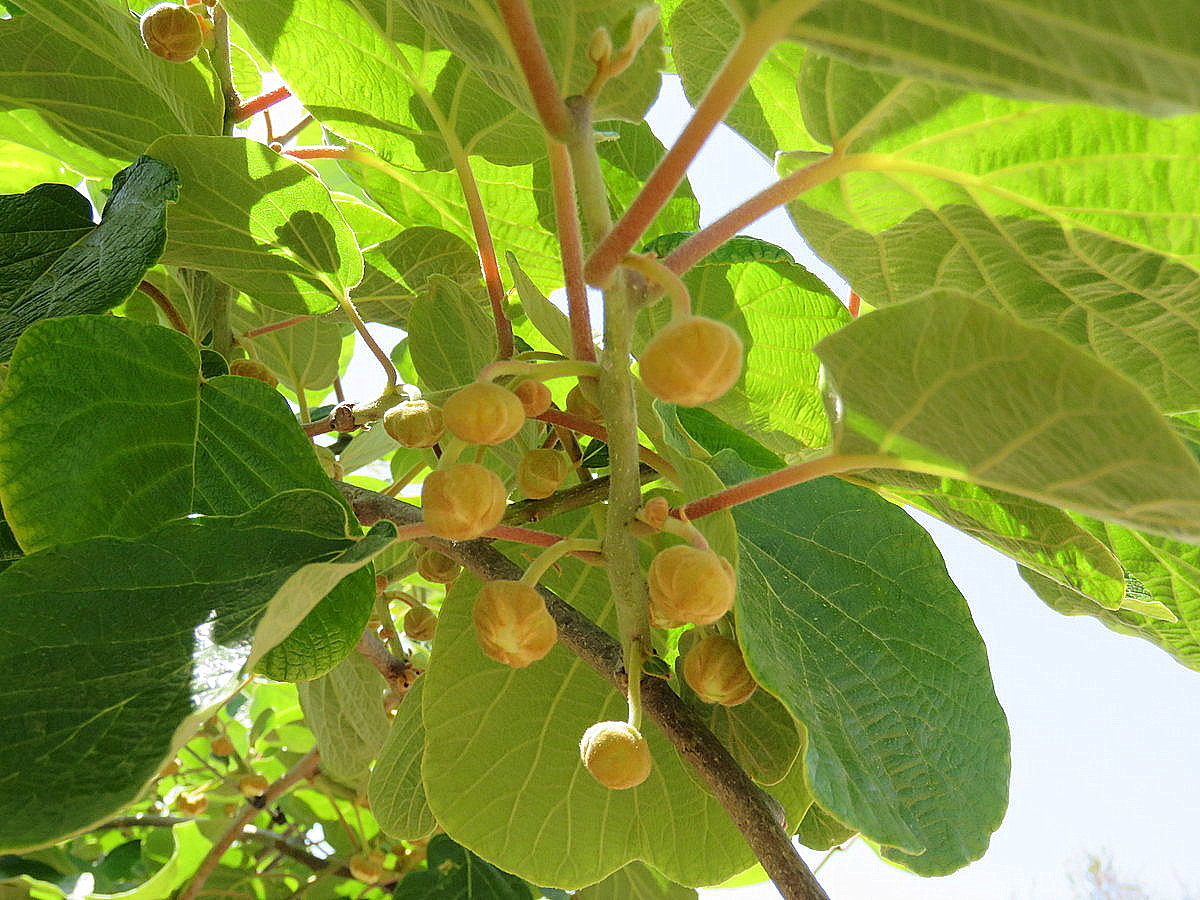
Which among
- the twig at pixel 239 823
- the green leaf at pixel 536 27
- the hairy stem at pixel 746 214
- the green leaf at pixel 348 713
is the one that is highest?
the green leaf at pixel 536 27

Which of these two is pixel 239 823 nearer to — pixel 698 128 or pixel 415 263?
pixel 415 263

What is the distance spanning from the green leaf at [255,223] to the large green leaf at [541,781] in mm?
260

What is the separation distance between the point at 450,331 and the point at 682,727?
36 centimetres

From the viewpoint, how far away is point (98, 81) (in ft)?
2.30

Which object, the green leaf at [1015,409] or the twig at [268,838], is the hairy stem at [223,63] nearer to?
the green leaf at [1015,409]

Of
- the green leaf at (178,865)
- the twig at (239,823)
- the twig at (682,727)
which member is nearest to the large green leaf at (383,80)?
the twig at (682,727)

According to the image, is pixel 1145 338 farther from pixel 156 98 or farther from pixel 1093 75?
pixel 156 98

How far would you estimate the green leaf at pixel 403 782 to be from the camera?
782 millimetres

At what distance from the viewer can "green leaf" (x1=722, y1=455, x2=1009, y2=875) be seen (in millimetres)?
466

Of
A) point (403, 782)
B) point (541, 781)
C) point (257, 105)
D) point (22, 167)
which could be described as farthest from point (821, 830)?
point (22, 167)

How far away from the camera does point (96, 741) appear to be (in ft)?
1.24

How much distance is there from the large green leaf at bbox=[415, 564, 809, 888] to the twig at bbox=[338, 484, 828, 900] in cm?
8

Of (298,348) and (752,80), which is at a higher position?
(752,80)

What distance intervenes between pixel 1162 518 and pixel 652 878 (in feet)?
2.15
